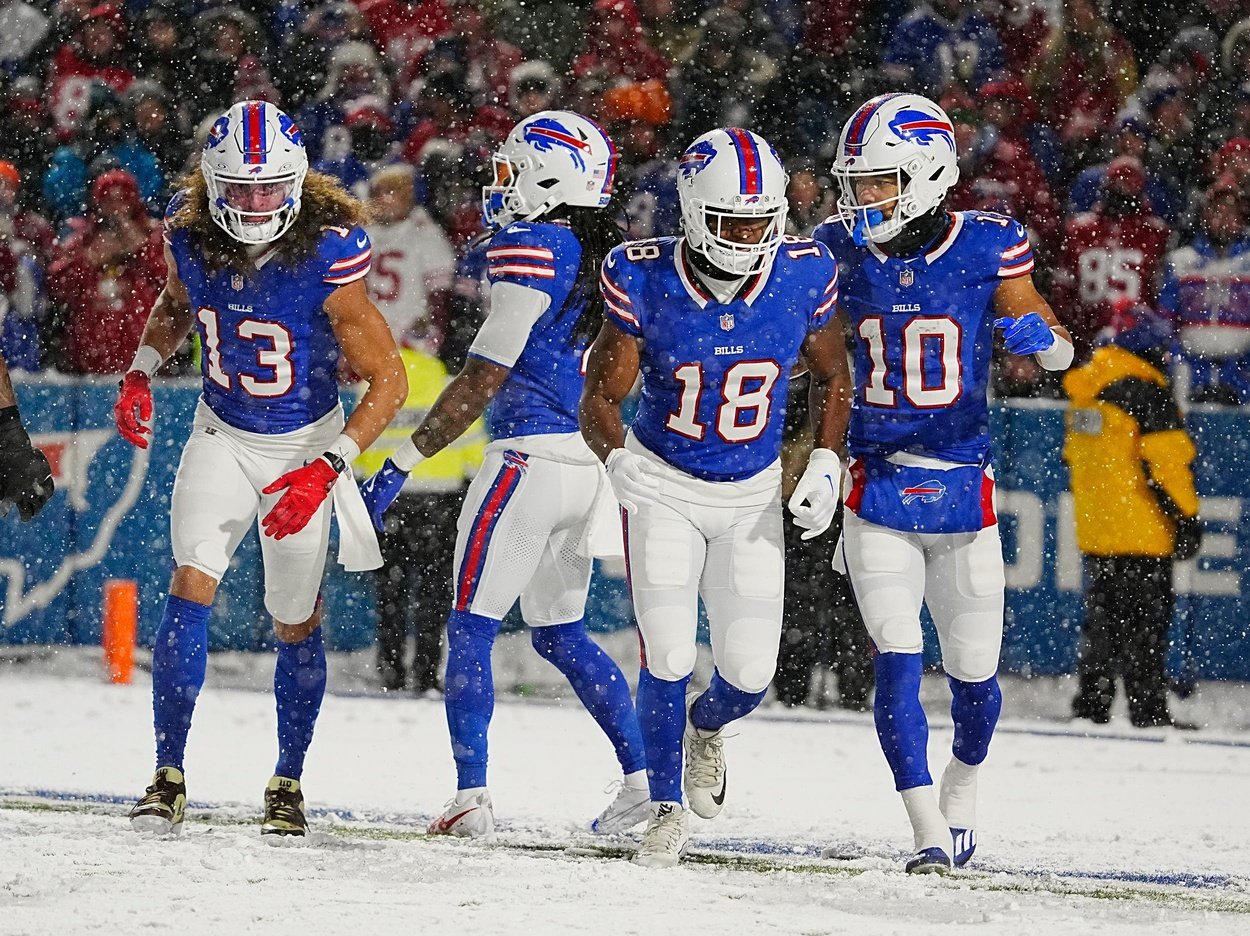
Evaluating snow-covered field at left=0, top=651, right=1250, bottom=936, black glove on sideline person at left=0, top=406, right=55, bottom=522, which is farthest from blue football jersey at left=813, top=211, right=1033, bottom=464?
black glove on sideline person at left=0, top=406, right=55, bottom=522

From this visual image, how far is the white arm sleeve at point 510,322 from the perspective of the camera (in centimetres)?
565

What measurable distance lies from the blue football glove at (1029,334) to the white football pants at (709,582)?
796 mm

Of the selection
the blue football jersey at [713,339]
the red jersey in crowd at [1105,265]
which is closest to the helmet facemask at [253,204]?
the blue football jersey at [713,339]

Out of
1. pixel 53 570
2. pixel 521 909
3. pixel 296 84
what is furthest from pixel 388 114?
pixel 521 909

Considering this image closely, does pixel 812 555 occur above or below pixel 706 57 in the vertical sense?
below

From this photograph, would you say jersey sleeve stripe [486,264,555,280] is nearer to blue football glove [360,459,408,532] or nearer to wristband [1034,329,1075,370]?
blue football glove [360,459,408,532]

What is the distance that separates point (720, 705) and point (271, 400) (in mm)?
1513

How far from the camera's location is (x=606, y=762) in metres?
7.76

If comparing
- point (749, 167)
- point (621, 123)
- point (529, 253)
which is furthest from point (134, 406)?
point (621, 123)

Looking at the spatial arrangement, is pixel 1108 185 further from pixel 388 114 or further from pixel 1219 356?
pixel 388 114

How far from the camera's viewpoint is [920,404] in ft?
18.0

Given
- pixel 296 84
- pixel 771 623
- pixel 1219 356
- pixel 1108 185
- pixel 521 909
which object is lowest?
pixel 521 909

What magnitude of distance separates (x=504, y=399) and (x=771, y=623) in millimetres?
1082

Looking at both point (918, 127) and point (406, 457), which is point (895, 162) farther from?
point (406, 457)
